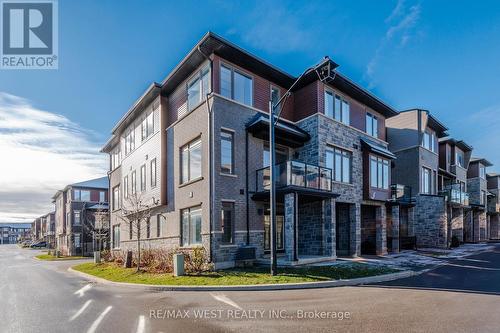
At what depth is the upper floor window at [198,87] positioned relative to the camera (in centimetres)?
1723

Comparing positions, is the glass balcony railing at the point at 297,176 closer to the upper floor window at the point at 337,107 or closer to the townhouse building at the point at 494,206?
the upper floor window at the point at 337,107

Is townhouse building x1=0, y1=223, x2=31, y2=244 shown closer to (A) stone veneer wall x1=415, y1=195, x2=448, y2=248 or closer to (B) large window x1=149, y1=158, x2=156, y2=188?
(B) large window x1=149, y1=158, x2=156, y2=188

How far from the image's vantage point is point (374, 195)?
22359mm

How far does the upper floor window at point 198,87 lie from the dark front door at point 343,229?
11.3m

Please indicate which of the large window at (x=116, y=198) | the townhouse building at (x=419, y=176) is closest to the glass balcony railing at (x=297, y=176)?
the townhouse building at (x=419, y=176)

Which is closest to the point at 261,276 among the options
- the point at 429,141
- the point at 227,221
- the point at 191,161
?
the point at 227,221

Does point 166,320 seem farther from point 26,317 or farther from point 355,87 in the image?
point 355,87

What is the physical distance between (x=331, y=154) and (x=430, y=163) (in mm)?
15927

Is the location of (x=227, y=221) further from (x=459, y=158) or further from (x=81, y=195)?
(x=81, y=195)

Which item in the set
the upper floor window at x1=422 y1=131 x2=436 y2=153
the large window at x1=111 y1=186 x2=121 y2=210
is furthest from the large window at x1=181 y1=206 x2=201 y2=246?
the upper floor window at x1=422 y1=131 x2=436 y2=153

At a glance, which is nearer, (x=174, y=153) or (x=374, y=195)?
(x=174, y=153)

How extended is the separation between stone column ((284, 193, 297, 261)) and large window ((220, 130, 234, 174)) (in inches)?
132

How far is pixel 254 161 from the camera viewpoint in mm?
17828

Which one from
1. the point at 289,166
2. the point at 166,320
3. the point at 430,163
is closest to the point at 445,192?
the point at 430,163
